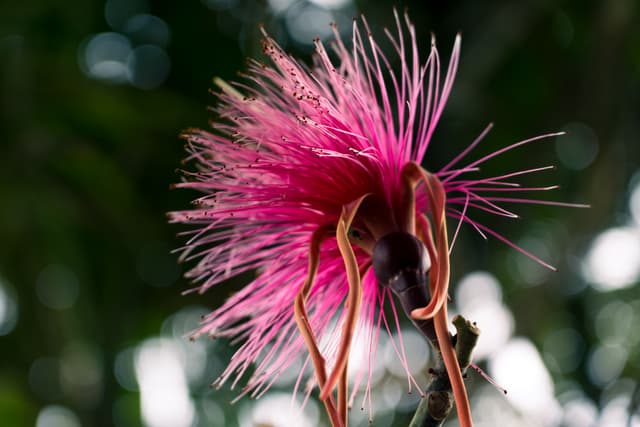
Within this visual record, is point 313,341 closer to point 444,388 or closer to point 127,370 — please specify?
point 444,388

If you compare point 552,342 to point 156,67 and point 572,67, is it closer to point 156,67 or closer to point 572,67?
point 572,67

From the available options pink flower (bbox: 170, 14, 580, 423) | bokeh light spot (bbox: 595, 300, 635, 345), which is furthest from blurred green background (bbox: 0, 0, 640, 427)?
pink flower (bbox: 170, 14, 580, 423)

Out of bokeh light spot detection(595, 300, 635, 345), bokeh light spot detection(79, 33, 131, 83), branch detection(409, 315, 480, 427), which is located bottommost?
bokeh light spot detection(595, 300, 635, 345)

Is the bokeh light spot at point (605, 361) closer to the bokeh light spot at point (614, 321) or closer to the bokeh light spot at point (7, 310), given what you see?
the bokeh light spot at point (614, 321)

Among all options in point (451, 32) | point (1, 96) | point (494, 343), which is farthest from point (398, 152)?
point (1, 96)

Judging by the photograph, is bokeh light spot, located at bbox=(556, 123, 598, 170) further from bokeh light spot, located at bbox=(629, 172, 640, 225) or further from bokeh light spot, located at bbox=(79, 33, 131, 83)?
bokeh light spot, located at bbox=(79, 33, 131, 83)

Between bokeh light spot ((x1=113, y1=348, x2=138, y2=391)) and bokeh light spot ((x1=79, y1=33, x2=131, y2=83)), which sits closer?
bokeh light spot ((x1=79, y1=33, x2=131, y2=83))

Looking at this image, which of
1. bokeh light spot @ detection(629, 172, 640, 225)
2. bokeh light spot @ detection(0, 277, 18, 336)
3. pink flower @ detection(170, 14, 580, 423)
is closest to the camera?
pink flower @ detection(170, 14, 580, 423)

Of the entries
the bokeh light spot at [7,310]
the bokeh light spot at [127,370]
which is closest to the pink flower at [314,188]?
the bokeh light spot at [7,310]
